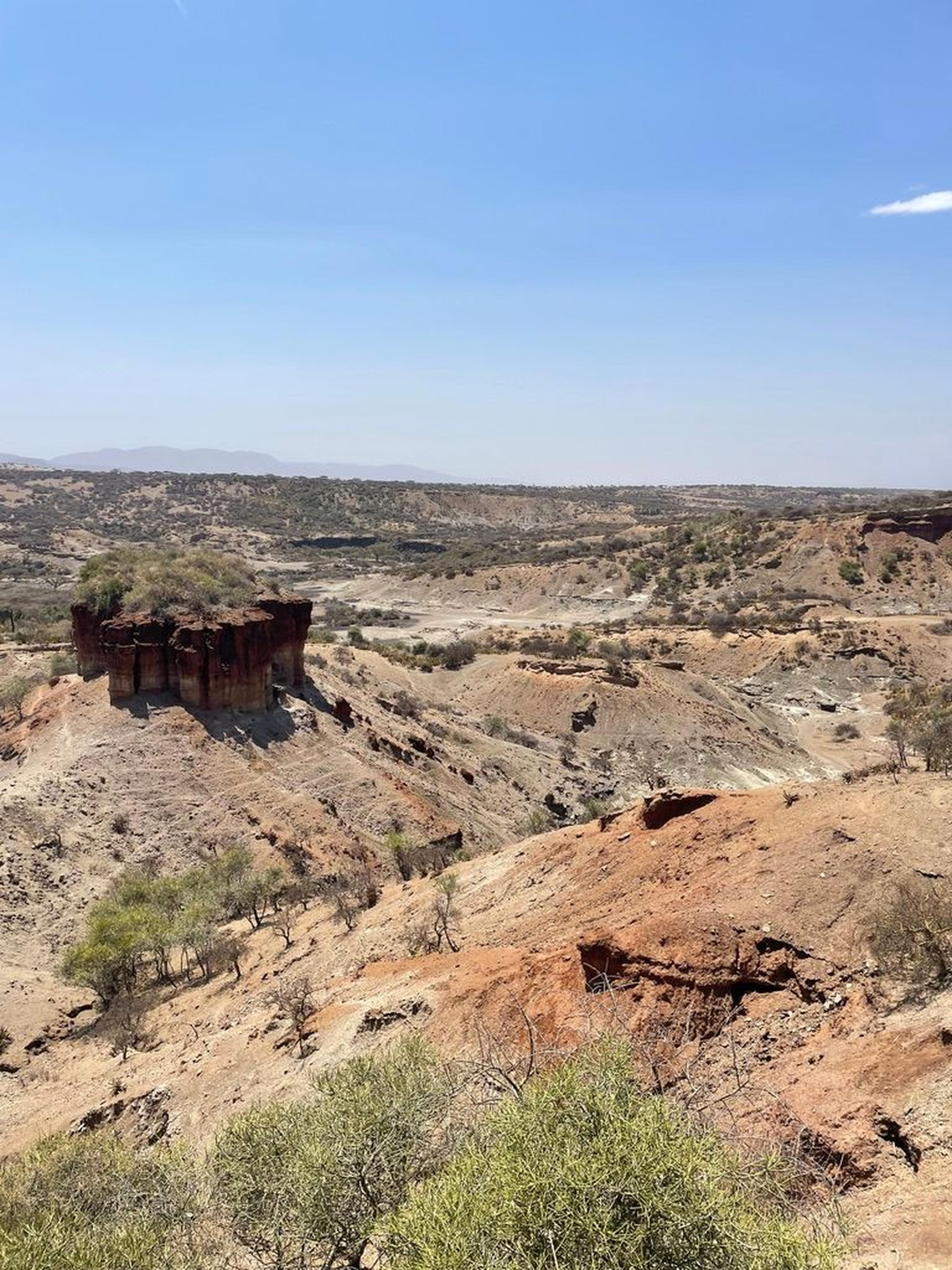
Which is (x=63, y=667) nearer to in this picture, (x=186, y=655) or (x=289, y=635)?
(x=186, y=655)

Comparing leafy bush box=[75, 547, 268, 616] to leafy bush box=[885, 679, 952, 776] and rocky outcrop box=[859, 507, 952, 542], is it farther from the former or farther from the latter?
rocky outcrop box=[859, 507, 952, 542]

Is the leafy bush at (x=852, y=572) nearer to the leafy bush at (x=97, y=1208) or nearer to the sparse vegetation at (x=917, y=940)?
the sparse vegetation at (x=917, y=940)

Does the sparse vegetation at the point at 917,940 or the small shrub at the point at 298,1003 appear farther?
the small shrub at the point at 298,1003

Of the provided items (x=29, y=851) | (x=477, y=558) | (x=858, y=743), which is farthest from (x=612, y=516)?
(x=29, y=851)

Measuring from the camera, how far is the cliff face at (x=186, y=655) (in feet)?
87.5

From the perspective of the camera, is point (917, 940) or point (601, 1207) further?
point (917, 940)

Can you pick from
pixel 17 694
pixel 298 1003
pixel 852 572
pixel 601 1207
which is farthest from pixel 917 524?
pixel 601 1207

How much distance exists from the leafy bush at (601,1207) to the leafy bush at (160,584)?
81.3 feet

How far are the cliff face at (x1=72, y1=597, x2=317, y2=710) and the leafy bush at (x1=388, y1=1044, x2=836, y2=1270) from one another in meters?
23.4

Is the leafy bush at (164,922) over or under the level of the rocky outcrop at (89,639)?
under

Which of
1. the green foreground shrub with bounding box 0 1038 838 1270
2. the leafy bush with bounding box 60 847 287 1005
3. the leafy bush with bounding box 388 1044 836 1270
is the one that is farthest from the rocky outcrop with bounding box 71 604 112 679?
the leafy bush with bounding box 388 1044 836 1270

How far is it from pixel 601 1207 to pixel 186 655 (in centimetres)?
2461

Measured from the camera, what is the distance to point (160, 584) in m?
28.3

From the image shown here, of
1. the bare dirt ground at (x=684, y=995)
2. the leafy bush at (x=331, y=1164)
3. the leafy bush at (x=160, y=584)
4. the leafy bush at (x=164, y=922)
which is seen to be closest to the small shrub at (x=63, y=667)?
the leafy bush at (x=160, y=584)
